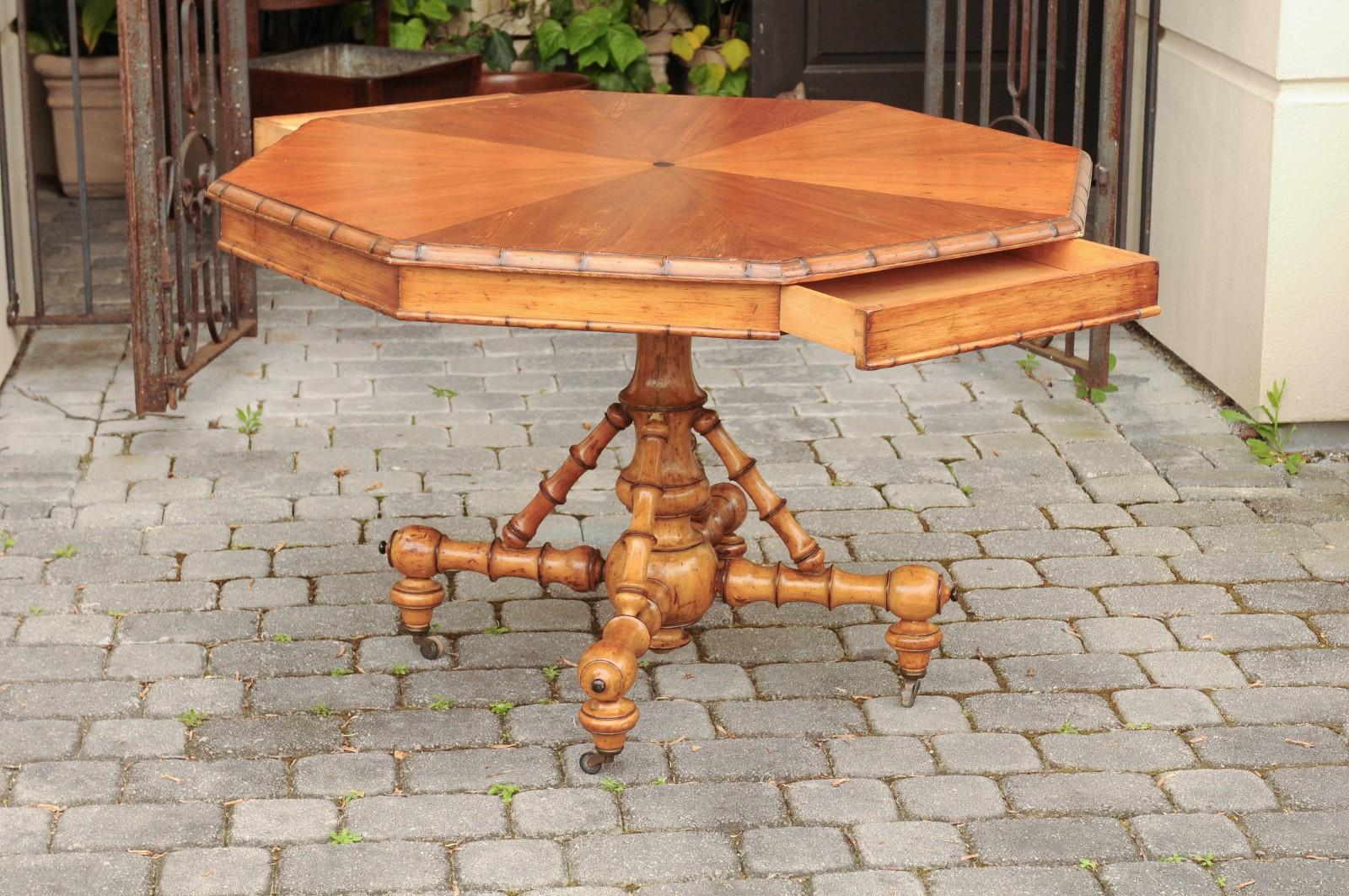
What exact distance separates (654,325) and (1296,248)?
260 centimetres

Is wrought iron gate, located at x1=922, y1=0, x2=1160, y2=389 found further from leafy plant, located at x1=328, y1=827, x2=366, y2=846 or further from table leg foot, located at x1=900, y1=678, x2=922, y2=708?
leafy plant, located at x1=328, y1=827, x2=366, y2=846

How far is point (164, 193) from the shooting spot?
195 inches

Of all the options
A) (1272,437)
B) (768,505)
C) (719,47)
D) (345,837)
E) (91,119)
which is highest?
(719,47)

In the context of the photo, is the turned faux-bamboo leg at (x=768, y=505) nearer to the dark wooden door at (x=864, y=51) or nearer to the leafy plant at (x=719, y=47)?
the dark wooden door at (x=864, y=51)

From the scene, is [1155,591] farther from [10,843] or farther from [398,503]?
[10,843]

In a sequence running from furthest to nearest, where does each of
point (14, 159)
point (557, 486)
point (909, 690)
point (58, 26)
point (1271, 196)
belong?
point (58, 26) → point (14, 159) → point (1271, 196) → point (557, 486) → point (909, 690)

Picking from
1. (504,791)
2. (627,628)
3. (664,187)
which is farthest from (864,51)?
(504,791)

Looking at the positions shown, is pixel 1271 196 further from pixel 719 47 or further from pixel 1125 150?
pixel 719 47

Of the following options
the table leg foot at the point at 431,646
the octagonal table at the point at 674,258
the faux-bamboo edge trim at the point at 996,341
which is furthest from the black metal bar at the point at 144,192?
the faux-bamboo edge trim at the point at 996,341

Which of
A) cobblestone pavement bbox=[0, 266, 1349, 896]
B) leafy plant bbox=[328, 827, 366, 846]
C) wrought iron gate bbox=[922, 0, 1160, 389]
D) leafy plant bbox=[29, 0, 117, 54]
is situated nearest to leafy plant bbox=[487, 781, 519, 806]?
cobblestone pavement bbox=[0, 266, 1349, 896]

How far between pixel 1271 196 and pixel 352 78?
342 cm

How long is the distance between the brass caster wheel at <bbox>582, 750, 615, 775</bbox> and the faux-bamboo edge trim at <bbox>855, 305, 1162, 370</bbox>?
2.79 ft

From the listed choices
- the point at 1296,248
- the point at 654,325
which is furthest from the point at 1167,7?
the point at 654,325

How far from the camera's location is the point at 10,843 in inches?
116
